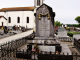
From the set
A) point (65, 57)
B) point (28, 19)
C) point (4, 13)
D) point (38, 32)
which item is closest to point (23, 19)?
point (28, 19)

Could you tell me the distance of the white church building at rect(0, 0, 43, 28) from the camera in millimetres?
36406

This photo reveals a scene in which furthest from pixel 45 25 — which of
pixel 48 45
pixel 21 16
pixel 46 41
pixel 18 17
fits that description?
pixel 18 17

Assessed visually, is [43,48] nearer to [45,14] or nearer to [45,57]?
[45,57]

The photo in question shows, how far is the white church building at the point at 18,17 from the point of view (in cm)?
3641

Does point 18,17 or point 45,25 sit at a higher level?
point 18,17

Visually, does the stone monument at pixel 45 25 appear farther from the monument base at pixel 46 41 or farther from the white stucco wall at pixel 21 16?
the white stucco wall at pixel 21 16

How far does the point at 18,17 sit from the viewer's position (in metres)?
38.8

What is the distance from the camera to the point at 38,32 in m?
7.00

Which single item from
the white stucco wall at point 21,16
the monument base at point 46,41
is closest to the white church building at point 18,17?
the white stucco wall at point 21,16

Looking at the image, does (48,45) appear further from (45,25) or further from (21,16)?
(21,16)

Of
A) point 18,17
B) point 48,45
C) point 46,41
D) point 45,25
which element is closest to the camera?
point 48,45

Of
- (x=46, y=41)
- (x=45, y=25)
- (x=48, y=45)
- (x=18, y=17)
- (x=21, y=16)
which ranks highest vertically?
(x=21, y=16)

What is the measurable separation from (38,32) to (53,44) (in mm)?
1598

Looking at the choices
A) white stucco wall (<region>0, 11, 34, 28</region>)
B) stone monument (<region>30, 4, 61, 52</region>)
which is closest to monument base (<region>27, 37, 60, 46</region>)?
stone monument (<region>30, 4, 61, 52</region>)
